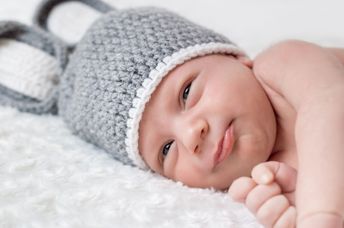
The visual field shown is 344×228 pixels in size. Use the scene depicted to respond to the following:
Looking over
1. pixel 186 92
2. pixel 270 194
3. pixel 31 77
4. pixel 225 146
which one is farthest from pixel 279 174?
pixel 31 77

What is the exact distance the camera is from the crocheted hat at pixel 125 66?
1.13 m

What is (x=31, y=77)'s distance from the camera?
146 cm

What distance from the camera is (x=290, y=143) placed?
1121 mm

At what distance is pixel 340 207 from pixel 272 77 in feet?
1.29

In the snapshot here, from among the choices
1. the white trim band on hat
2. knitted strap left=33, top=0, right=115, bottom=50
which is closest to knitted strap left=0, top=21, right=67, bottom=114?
knitted strap left=33, top=0, right=115, bottom=50

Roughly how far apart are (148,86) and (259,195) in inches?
13.2

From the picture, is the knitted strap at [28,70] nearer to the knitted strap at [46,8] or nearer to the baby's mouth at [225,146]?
the knitted strap at [46,8]

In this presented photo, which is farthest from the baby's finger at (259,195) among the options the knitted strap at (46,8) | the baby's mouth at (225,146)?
the knitted strap at (46,8)

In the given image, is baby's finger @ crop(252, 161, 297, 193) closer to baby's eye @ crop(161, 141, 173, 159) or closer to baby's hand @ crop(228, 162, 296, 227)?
baby's hand @ crop(228, 162, 296, 227)

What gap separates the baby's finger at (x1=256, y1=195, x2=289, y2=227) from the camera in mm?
840

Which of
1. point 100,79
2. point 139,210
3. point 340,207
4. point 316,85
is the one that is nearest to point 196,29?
point 100,79

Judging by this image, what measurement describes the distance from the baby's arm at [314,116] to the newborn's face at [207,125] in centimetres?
6

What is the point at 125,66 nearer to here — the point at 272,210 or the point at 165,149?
the point at 165,149

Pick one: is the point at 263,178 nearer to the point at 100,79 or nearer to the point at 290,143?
the point at 290,143
